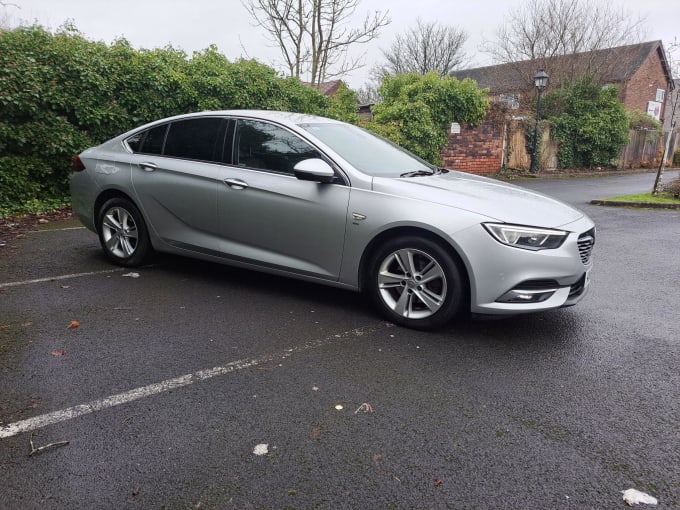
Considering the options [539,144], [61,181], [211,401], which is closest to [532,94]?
[539,144]

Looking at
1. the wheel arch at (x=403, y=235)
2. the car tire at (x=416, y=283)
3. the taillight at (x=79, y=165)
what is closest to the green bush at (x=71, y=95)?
the taillight at (x=79, y=165)

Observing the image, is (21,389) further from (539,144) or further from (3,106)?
(539,144)

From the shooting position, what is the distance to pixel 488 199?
396 cm

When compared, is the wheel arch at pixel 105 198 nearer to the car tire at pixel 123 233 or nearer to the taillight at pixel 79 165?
the car tire at pixel 123 233

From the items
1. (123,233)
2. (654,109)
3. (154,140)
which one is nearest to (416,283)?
(154,140)

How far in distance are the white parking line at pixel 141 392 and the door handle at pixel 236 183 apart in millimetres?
1588

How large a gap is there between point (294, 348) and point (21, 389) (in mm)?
1642

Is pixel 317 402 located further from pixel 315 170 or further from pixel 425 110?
pixel 425 110

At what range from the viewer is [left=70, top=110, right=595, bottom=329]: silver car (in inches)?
145

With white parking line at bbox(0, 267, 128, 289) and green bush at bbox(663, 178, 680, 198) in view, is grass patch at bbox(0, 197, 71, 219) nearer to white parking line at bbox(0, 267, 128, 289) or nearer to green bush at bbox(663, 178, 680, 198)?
white parking line at bbox(0, 267, 128, 289)

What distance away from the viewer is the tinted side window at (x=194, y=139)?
4875 mm

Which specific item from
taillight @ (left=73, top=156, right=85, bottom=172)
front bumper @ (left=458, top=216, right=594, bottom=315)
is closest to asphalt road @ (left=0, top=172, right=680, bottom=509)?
front bumper @ (left=458, top=216, right=594, bottom=315)

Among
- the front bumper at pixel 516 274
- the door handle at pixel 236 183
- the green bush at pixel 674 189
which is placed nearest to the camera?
the front bumper at pixel 516 274

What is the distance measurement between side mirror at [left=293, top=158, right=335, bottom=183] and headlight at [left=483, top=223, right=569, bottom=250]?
1275mm
